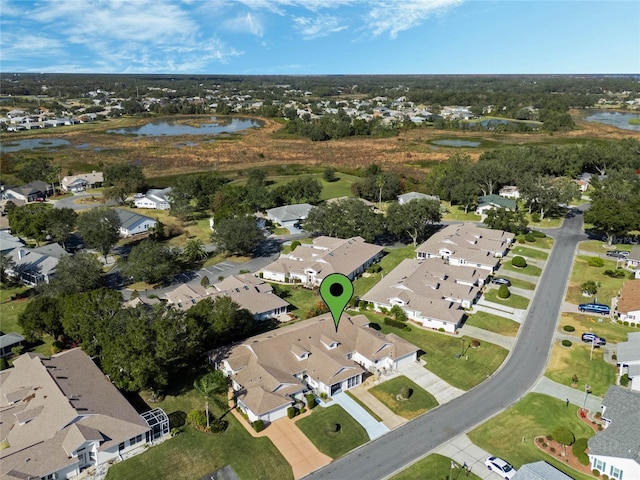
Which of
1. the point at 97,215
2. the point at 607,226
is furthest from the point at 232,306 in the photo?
the point at 607,226

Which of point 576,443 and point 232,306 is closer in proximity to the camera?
point 576,443

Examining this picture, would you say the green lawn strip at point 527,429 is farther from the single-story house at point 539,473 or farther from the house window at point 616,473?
the single-story house at point 539,473

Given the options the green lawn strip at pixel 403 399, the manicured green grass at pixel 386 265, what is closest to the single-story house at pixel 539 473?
the green lawn strip at pixel 403 399

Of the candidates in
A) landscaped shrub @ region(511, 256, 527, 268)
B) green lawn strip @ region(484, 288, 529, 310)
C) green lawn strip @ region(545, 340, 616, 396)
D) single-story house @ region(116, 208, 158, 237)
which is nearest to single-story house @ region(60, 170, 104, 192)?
single-story house @ region(116, 208, 158, 237)

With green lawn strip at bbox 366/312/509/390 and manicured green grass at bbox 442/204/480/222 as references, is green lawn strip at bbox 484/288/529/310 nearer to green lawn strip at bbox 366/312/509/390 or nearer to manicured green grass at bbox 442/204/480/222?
green lawn strip at bbox 366/312/509/390

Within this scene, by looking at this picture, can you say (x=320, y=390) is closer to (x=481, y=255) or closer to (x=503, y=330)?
(x=503, y=330)

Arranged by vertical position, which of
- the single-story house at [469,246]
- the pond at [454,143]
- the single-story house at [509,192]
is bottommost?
the single-story house at [469,246]

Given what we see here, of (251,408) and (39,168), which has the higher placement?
(39,168)
